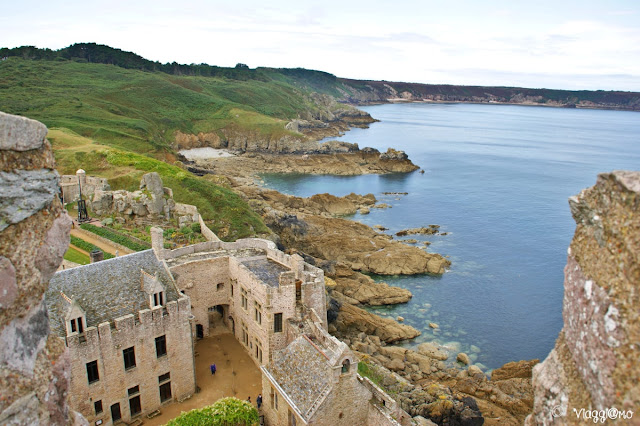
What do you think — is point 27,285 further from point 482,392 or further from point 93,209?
point 93,209

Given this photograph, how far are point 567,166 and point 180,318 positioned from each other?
12600cm

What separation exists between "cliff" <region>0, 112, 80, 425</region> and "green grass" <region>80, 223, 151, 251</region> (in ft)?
104

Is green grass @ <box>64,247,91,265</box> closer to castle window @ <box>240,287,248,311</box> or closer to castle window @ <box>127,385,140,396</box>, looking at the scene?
castle window @ <box>127,385,140,396</box>

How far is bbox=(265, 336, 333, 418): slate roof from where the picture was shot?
23688 mm

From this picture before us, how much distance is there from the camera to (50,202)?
9.26 meters

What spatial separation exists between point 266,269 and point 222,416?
11707 millimetres

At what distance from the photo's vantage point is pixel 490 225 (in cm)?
7944

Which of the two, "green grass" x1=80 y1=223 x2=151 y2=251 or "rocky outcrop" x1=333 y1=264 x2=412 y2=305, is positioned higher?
"green grass" x1=80 y1=223 x2=151 y2=251

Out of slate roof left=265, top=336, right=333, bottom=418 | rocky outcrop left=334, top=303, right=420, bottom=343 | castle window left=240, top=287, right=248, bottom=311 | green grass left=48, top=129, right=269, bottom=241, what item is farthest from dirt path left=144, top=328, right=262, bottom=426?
green grass left=48, top=129, right=269, bottom=241

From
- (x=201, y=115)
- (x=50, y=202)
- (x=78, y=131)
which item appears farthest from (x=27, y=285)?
(x=201, y=115)

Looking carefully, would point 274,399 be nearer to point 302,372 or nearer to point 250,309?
point 302,372

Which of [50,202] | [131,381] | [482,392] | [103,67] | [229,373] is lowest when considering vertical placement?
[482,392]

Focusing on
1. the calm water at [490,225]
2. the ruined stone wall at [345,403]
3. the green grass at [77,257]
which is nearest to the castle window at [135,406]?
the ruined stone wall at [345,403]

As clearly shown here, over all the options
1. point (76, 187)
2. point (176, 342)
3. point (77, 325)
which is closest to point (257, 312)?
point (176, 342)
